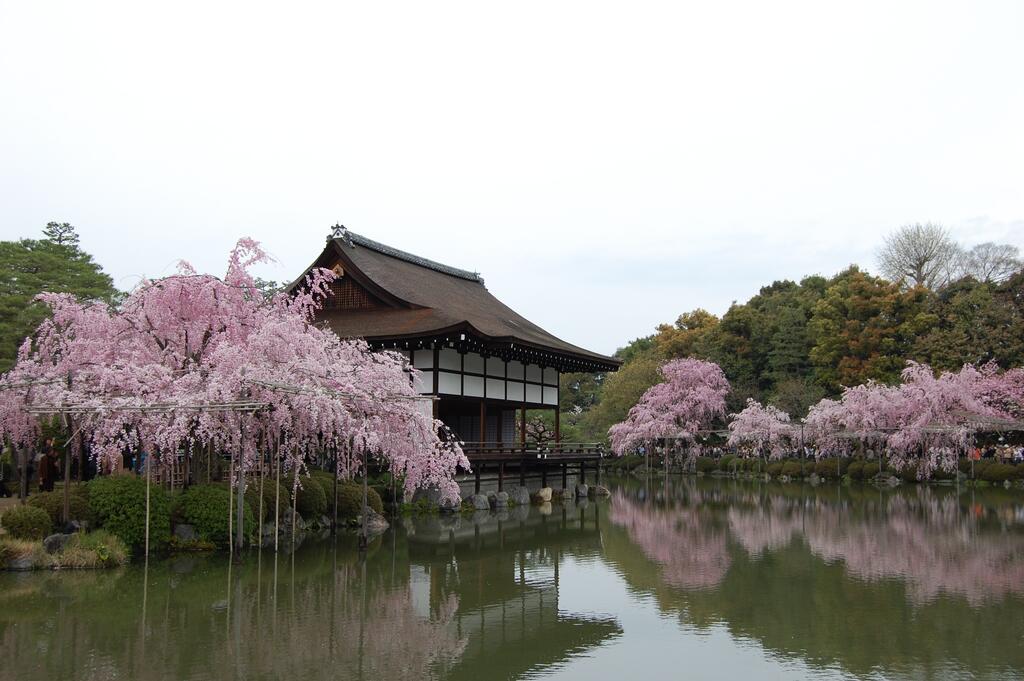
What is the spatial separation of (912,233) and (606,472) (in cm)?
2879

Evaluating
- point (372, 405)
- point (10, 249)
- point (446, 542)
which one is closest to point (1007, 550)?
point (446, 542)

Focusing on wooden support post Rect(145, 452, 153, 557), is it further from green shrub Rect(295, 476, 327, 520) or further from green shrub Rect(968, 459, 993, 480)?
green shrub Rect(968, 459, 993, 480)

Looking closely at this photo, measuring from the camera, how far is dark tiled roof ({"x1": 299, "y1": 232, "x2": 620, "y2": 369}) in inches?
1090

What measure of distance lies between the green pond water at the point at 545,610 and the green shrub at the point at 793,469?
23752 mm

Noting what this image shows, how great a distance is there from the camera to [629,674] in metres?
9.88

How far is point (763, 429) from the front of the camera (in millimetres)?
48094

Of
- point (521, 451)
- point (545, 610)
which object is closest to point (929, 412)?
point (521, 451)

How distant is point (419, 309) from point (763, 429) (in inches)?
1018

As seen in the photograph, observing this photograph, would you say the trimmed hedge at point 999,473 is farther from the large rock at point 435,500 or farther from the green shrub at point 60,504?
the green shrub at point 60,504

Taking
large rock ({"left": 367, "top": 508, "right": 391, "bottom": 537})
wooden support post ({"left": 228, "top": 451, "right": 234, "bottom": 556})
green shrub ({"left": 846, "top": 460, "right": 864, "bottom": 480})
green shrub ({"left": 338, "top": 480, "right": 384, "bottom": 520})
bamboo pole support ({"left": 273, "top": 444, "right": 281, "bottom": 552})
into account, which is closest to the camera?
wooden support post ({"left": 228, "top": 451, "right": 234, "bottom": 556})

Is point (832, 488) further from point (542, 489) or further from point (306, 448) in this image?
point (306, 448)

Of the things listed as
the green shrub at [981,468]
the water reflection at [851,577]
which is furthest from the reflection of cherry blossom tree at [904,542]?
the green shrub at [981,468]

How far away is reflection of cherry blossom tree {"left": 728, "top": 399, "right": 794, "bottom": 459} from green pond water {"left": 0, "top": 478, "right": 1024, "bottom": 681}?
25539 mm

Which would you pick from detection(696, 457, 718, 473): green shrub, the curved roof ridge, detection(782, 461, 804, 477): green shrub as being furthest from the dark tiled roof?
detection(696, 457, 718, 473): green shrub
